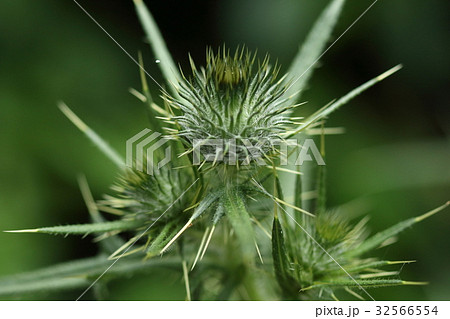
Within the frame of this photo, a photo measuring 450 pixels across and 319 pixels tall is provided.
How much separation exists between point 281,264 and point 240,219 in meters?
0.37

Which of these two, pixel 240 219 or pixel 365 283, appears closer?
pixel 240 219

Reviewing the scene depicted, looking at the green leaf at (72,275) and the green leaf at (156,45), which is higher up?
the green leaf at (156,45)

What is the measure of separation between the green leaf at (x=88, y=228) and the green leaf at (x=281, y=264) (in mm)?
752

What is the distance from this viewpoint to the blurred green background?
4246 mm

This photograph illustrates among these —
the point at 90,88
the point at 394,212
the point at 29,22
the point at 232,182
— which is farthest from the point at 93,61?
the point at 394,212

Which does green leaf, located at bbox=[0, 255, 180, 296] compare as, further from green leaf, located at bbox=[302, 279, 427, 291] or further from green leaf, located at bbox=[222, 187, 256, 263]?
green leaf, located at bbox=[302, 279, 427, 291]

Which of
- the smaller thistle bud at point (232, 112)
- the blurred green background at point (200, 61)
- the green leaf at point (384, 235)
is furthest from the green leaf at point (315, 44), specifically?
the blurred green background at point (200, 61)

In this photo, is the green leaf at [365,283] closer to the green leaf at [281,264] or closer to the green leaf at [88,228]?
the green leaf at [281,264]

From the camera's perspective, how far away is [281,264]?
212 centimetres

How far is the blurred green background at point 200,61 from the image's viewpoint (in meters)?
4.25

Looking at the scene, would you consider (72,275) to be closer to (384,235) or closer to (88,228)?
(88,228)

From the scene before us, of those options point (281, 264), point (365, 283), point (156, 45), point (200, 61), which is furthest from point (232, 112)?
point (200, 61)

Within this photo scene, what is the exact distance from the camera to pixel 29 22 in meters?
4.55

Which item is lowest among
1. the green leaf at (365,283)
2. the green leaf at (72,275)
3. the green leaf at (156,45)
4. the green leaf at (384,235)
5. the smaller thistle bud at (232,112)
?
the green leaf at (72,275)
